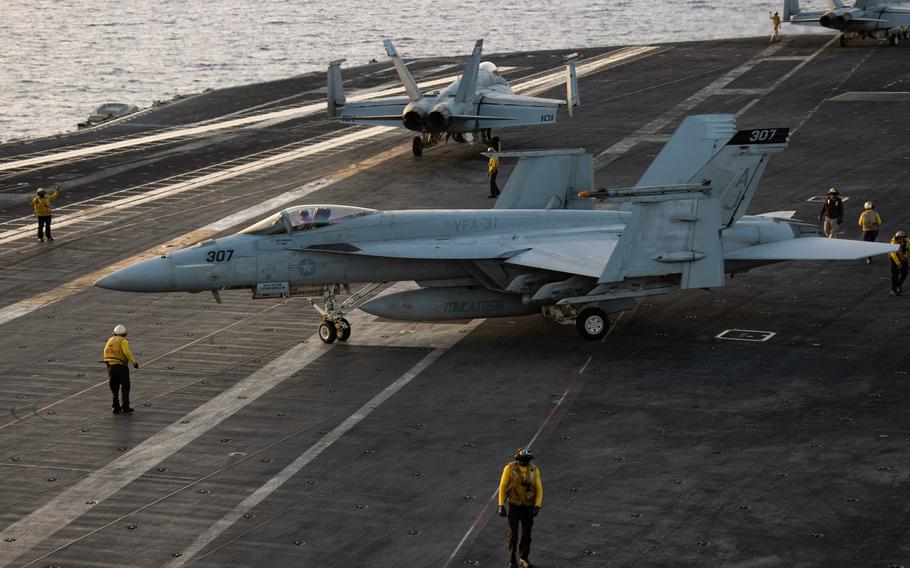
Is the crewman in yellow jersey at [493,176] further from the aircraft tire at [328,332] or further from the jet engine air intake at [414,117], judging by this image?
the aircraft tire at [328,332]

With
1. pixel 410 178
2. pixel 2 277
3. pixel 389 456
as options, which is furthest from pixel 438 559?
pixel 410 178

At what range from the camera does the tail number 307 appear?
28797 mm

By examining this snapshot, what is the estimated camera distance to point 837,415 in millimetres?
24031

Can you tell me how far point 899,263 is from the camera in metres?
31.1

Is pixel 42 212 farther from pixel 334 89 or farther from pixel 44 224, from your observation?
pixel 334 89

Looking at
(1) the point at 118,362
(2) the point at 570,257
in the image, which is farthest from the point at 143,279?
(2) the point at 570,257

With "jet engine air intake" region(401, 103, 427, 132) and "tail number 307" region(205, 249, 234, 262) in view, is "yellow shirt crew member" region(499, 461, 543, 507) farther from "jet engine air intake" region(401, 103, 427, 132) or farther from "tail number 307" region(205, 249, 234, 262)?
"jet engine air intake" region(401, 103, 427, 132)

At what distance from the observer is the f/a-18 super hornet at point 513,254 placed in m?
27.8

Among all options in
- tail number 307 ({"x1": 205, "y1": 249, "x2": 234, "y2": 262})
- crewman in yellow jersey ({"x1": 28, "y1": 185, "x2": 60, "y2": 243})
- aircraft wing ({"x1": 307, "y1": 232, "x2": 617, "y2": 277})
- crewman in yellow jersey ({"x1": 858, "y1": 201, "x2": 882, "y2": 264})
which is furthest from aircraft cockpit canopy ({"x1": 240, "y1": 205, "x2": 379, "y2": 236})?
crewman in yellow jersey ({"x1": 858, "y1": 201, "x2": 882, "y2": 264})

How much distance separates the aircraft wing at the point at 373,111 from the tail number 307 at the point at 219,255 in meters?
22.9

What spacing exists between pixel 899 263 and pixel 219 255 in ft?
51.6

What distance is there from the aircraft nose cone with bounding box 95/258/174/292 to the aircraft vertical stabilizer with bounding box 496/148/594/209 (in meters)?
8.51

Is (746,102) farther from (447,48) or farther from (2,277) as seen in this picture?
(447,48)

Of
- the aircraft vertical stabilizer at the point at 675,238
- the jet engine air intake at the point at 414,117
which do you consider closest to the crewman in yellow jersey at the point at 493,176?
the jet engine air intake at the point at 414,117
